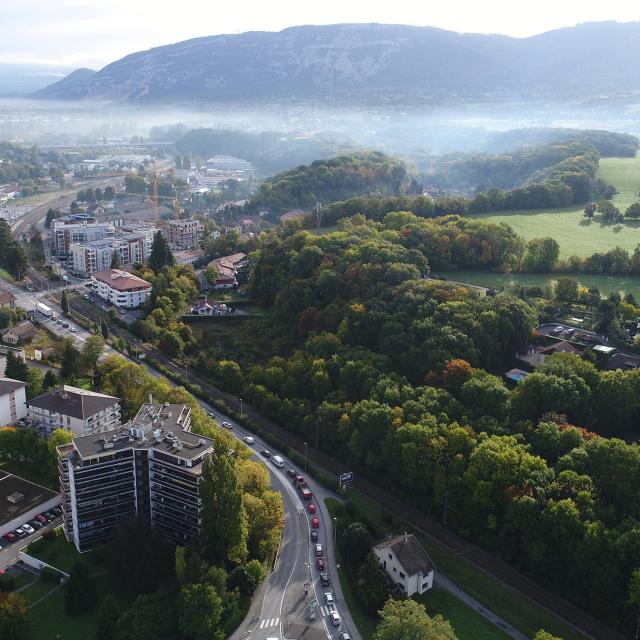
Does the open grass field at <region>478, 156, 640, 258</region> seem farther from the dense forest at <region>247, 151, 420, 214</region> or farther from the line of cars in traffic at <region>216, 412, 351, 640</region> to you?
the line of cars in traffic at <region>216, 412, 351, 640</region>

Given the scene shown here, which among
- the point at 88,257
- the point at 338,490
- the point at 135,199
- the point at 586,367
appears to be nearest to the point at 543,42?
the point at 135,199

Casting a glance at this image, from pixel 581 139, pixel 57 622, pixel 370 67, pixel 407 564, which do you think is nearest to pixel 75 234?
pixel 57 622

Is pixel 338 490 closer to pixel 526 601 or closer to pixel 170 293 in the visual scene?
pixel 526 601

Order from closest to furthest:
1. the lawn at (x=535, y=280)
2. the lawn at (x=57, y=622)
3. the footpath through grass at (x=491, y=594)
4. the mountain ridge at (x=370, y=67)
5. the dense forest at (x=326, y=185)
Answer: the lawn at (x=57, y=622) < the footpath through grass at (x=491, y=594) < the lawn at (x=535, y=280) < the dense forest at (x=326, y=185) < the mountain ridge at (x=370, y=67)

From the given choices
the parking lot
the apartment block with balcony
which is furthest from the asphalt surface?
the apartment block with balcony

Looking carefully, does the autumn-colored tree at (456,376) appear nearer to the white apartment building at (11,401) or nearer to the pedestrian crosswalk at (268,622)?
the pedestrian crosswalk at (268,622)

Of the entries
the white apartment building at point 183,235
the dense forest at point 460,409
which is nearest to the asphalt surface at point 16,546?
the dense forest at point 460,409
